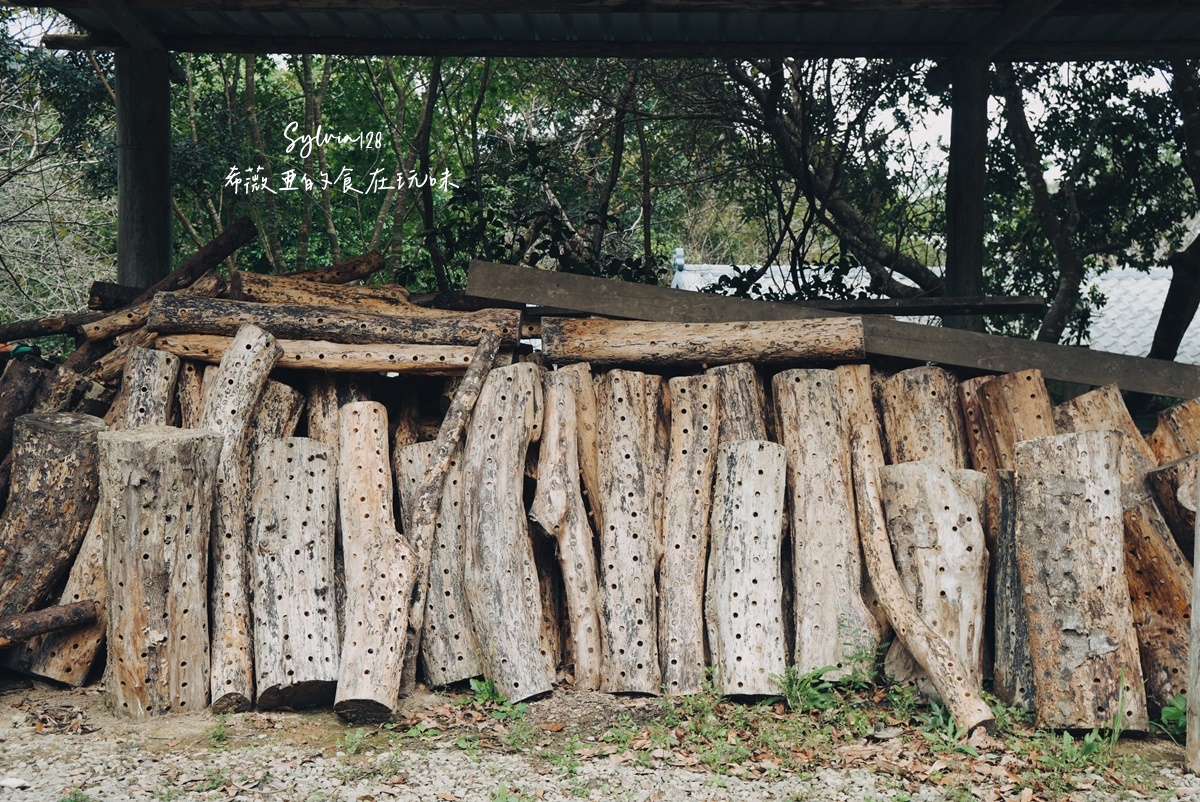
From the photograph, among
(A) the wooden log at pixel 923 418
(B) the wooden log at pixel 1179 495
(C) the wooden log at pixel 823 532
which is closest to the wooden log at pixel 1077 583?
(B) the wooden log at pixel 1179 495

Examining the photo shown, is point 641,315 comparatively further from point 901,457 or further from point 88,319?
point 88,319

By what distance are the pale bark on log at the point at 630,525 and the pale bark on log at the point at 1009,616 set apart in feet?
5.85

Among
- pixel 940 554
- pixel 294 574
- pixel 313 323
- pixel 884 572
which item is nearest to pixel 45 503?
pixel 294 574

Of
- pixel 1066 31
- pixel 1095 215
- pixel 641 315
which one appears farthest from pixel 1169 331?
pixel 641 315

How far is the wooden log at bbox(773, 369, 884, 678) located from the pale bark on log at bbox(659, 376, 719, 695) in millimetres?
493

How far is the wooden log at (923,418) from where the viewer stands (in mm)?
6566

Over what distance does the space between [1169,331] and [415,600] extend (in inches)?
354

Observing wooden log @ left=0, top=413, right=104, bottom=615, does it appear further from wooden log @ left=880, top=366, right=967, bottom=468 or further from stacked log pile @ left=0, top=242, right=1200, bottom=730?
wooden log @ left=880, top=366, right=967, bottom=468

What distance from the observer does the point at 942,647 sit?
5289mm

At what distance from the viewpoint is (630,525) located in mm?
6113

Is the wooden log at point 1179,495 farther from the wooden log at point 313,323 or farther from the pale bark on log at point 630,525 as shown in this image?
the wooden log at point 313,323

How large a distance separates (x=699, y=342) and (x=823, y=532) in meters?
1.55

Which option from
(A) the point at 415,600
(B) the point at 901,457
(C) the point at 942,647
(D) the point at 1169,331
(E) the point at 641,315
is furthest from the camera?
(D) the point at 1169,331

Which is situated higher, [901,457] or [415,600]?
[901,457]
